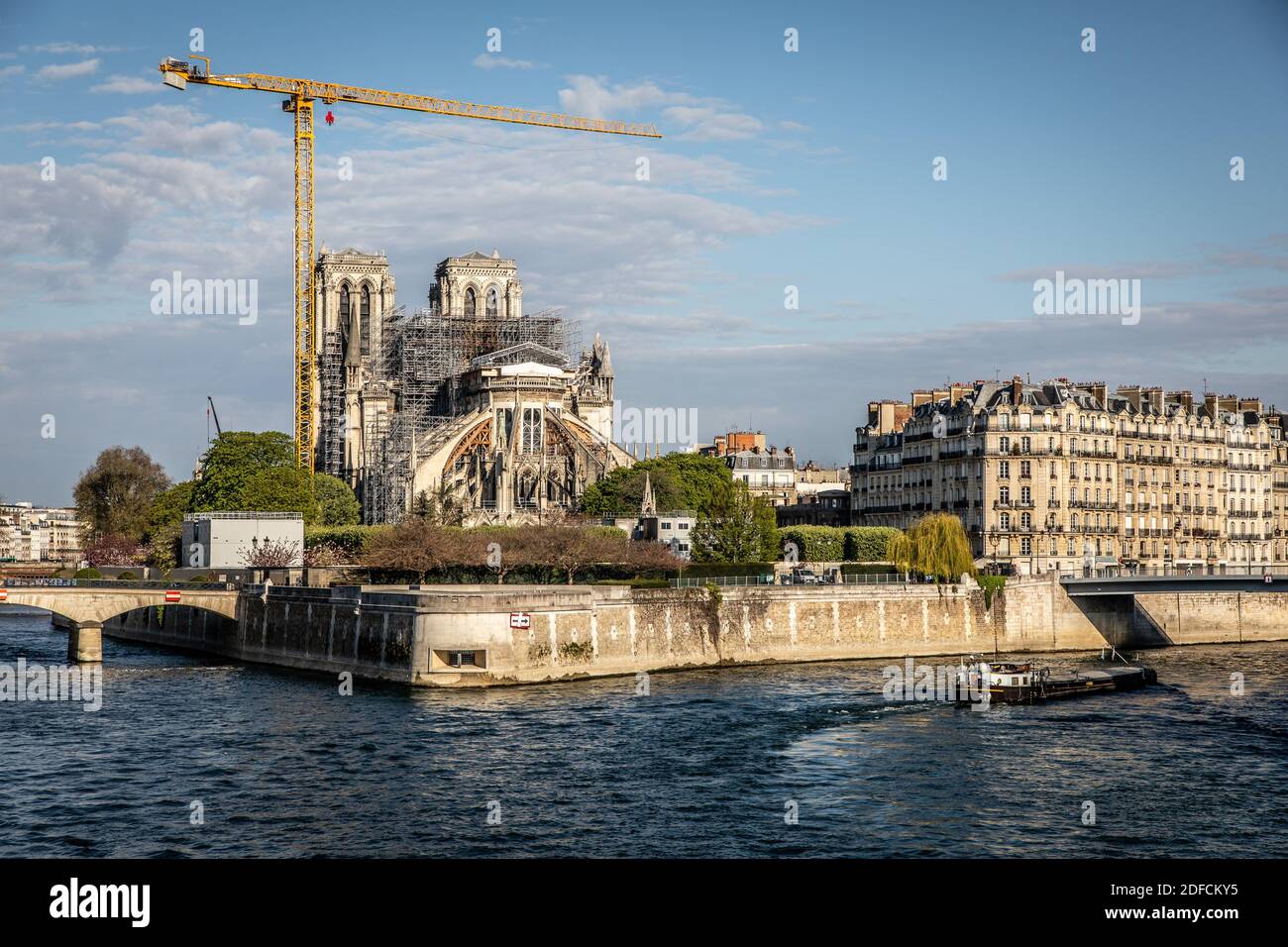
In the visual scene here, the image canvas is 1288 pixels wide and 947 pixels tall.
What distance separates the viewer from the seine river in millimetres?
34438

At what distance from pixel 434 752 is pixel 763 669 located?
Result: 27777mm

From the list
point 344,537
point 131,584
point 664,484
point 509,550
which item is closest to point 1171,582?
point 509,550

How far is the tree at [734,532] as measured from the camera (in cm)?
9200

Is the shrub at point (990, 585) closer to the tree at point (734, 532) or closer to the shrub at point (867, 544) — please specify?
the tree at point (734, 532)

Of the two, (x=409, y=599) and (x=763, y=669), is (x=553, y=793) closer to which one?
(x=409, y=599)

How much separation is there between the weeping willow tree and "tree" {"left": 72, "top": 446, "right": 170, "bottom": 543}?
77865 mm

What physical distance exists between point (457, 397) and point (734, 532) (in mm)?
62390

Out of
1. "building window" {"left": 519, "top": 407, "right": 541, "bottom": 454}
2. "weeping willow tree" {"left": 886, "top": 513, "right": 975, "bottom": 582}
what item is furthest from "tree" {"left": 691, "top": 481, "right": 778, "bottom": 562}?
"building window" {"left": 519, "top": 407, "right": 541, "bottom": 454}

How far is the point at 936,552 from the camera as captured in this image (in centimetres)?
8150

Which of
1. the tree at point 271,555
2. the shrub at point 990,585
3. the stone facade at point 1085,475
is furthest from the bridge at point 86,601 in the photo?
the stone facade at point 1085,475
